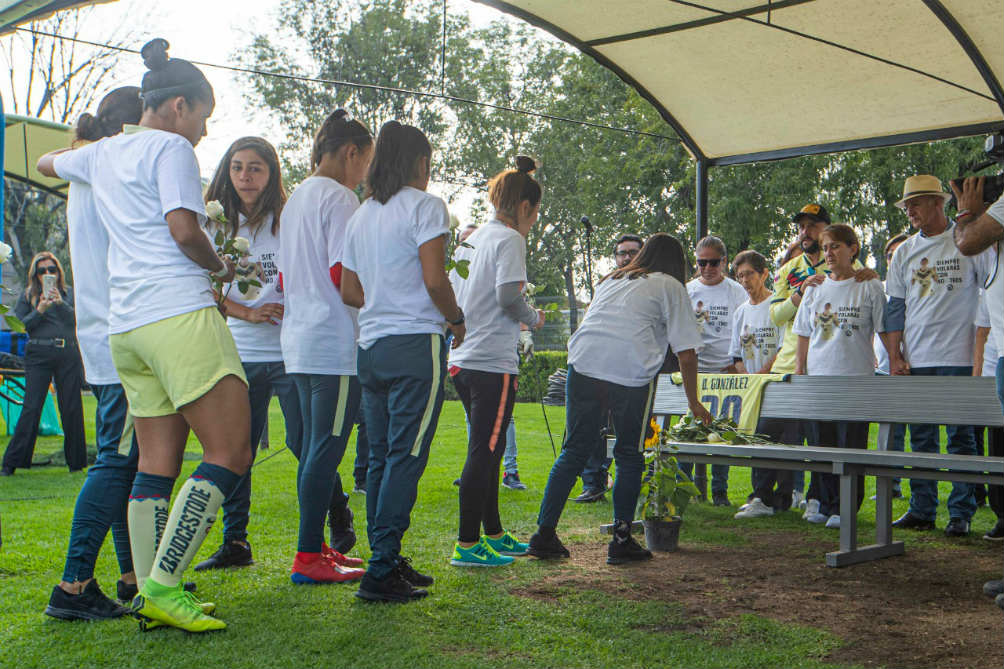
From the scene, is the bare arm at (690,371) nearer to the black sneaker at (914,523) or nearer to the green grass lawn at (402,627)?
the green grass lawn at (402,627)

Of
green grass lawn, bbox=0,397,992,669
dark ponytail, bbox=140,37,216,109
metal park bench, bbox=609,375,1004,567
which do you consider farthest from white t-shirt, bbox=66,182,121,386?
metal park bench, bbox=609,375,1004,567

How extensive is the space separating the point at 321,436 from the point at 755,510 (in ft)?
12.5

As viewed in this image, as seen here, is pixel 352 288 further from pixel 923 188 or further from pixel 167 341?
pixel 923 188

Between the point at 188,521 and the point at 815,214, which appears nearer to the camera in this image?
the point at 188,521

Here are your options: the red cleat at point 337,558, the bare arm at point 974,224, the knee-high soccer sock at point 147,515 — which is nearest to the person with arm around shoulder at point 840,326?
the bare arm at point 974,224

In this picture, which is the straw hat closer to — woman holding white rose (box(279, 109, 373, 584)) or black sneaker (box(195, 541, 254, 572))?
woman holding white rose (box(279, 109, 373, 584))

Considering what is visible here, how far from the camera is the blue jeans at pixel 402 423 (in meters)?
4.05

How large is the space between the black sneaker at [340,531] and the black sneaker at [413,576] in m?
0.87

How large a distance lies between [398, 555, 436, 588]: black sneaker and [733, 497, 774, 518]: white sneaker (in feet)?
10.2

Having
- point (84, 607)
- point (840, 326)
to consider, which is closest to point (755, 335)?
point (840, 326)

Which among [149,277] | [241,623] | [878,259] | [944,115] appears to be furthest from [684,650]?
[878,259]

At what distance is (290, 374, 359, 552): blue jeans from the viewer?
4293 millimetres

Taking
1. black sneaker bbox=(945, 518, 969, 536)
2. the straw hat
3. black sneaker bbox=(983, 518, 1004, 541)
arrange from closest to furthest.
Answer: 1. black sneaker bbox=(983, 518, 1004, 541)
2. black sneaker bbox=(945, 518, 969, 536)
3. the straw hat

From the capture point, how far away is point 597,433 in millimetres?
5238
